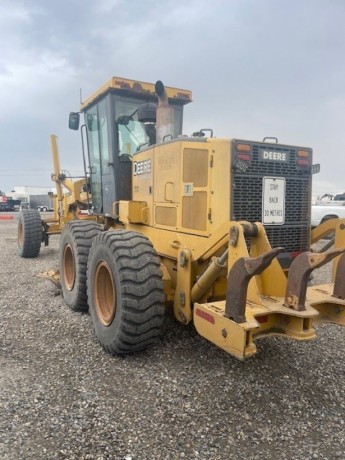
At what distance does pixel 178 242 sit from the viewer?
4.16 meters

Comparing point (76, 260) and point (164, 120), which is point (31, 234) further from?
point (164, 120)

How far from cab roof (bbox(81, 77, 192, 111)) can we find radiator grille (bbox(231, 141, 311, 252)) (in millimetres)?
2509

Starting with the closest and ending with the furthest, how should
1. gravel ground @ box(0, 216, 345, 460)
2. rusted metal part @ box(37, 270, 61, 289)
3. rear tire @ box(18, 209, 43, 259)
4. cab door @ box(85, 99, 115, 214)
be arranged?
gravel ground @ box(0, 216, 345, 460), cab door @ box(85, 99, 115, 214), rusted metal part @ box(37, 270, 61, 289), rear tire @ box(18, 209, 43, 259)

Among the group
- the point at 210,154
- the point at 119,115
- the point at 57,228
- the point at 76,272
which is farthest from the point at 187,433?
the point at 57,228

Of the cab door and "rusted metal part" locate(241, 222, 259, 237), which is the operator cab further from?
"rusted metal part" locate(241, 222, 259, 237)

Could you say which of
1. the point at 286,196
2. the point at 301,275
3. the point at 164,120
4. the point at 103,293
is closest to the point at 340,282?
the point at 301,275

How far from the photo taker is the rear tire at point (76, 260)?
5008 millimetres

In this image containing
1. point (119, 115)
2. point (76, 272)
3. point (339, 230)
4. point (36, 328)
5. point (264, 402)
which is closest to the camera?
point (264, 402)

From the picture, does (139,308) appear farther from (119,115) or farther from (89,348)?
(119,115)

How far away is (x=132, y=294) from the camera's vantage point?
140 inches

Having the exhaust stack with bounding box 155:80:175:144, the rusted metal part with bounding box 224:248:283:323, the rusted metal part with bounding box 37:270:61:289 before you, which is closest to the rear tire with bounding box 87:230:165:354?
the rusted metal part with bounding box 224:248:283:323

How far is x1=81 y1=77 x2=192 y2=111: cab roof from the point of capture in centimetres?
549

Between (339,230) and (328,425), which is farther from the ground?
(339,230)

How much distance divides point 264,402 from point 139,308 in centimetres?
125
